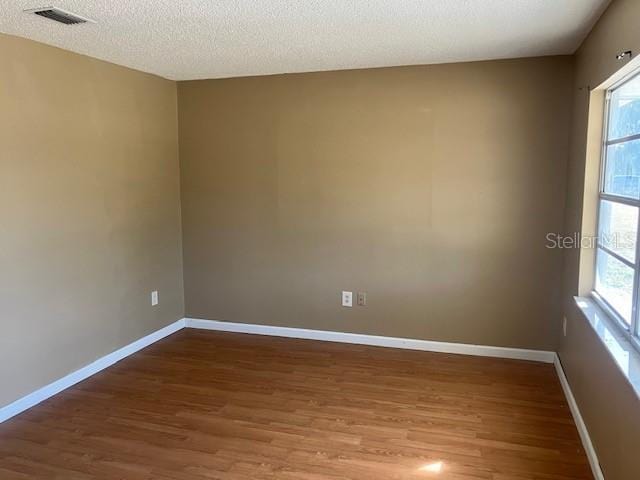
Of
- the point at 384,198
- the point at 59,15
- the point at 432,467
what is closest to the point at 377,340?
the point at 384,198

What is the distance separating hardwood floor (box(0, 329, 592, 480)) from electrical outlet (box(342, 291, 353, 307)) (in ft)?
1.41

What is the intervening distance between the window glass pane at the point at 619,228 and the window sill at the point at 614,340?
13.5 inches

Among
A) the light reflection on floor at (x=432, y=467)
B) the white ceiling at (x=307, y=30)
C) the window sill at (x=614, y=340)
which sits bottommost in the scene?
the light reflection on floor at (x=432, y=467)

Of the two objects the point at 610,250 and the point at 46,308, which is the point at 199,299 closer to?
the point at 46,308

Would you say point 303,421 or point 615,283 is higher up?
point 615,283

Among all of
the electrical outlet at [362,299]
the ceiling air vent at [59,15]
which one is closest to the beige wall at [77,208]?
the ceiling air vent at [59,15]

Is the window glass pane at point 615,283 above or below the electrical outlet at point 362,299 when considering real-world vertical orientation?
above

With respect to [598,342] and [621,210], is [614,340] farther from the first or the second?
→ [621,210]

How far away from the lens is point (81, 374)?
346cm

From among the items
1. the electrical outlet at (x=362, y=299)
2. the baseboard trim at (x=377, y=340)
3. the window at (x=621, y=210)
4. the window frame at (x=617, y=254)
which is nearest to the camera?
the window frame at (x=617, y=254)

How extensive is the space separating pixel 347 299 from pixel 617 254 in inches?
84.8

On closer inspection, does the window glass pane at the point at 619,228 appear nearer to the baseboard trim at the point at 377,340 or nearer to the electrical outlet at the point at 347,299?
the baseboard trim at the point at 377,340

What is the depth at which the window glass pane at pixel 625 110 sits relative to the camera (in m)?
2.31

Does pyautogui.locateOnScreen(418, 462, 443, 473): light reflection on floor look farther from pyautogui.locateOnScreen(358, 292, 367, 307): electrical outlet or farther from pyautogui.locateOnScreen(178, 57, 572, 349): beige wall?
pyautogui.locateOnScreen(358, 292, 367, 307): electrical outlet
